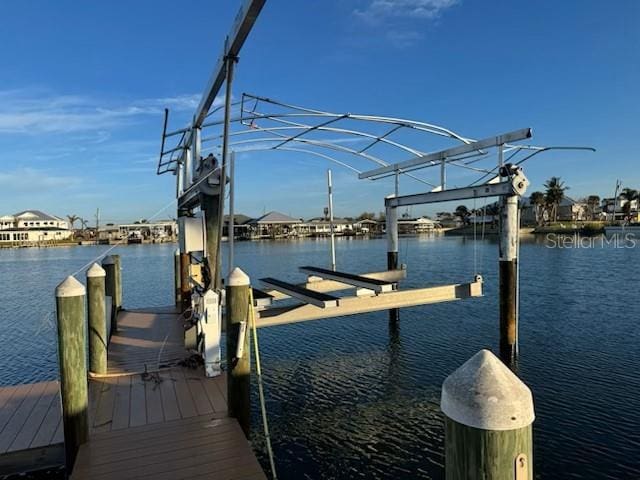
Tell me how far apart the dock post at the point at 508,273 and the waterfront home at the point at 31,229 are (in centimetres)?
11691

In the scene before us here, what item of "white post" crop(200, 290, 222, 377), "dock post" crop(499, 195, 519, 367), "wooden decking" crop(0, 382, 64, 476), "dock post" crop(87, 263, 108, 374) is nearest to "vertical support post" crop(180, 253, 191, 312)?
"dock post" crop(87, 263, 108, 374)

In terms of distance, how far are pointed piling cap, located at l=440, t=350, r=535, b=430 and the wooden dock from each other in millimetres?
3570

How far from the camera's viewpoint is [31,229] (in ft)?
371

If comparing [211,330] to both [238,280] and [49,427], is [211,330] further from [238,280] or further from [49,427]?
[49,427]

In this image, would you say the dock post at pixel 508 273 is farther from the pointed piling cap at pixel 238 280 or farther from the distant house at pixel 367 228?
the distant house at pixel 367 228

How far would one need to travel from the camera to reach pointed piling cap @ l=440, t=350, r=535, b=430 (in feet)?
4.74

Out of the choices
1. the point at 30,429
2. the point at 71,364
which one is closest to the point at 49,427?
the point at 30,429

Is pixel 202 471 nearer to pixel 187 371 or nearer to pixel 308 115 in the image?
pixel 187 371

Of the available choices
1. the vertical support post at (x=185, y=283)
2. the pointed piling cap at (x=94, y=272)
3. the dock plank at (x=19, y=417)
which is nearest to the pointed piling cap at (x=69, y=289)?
the dock plank at (x=19, y=417)

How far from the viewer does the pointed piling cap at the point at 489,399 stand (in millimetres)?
1445

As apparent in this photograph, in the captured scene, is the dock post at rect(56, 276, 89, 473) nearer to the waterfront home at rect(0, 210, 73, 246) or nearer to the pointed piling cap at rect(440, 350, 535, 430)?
the pointed piling cap at rect(440, 350, 535, 430)

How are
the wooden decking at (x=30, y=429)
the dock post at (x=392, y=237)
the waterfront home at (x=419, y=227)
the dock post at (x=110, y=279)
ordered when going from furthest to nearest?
the waterfront home at (x=419, y=227), the dock post at (x=392, y=237), the dock post at (x=110, y=279), the wooden decking at (x=30, y=429)

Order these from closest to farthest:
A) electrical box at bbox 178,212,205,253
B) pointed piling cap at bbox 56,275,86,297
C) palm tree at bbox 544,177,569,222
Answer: pointed piling cap at bbox 56,275,86,297 → electrical box at bbox 178,212,205,253 → palm tree at bbox 544,177,569,222

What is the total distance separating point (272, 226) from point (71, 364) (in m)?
122
